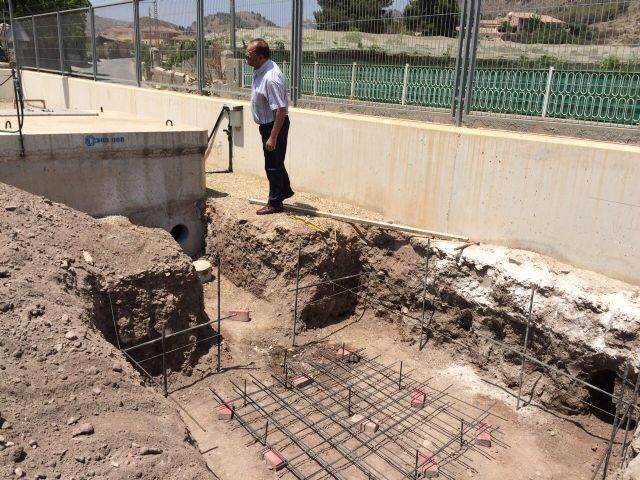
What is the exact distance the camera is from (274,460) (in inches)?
168

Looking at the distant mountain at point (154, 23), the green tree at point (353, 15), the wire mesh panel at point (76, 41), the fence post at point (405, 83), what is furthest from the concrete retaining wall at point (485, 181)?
the wire mesh panel at point (76, 41)

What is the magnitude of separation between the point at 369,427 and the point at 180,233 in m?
3.89

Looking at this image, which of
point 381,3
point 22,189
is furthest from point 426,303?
point 22,189

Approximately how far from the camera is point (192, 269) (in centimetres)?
576

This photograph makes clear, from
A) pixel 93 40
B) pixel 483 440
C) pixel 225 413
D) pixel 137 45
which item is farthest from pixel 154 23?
pixel 483 440

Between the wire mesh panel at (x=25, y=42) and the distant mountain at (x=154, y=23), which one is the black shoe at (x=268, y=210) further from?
the wire mesh panel at (x=25, y=42)

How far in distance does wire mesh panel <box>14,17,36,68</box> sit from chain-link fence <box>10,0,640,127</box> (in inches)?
295

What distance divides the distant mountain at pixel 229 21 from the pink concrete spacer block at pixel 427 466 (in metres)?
6.61

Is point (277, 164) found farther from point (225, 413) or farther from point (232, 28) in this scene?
point (232, 28)

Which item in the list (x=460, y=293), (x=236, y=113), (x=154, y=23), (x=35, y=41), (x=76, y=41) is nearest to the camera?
(x=460, y=293)

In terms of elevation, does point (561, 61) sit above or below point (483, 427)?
above

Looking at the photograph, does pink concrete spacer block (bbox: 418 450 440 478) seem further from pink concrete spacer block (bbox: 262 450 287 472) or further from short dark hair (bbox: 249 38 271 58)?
short dark hair (bbox: 249 38 271 58)

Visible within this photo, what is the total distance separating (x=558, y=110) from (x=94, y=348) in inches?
192

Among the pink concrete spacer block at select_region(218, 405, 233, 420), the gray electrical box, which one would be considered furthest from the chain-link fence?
the pink concrete spacer block at select_region(218, 405, 233, 420)
